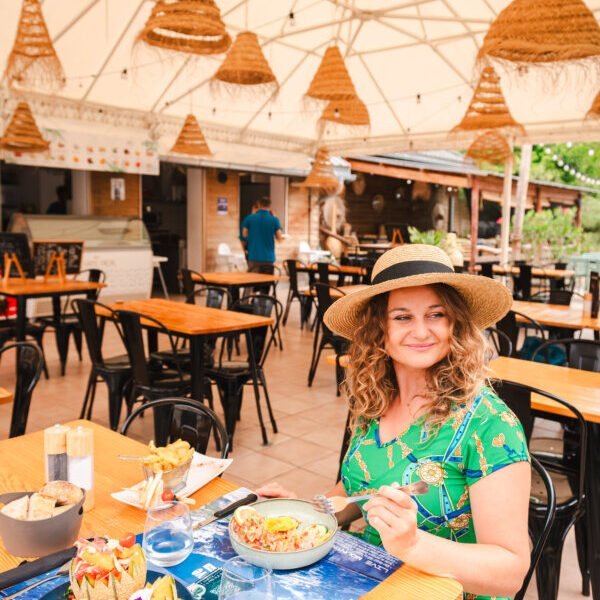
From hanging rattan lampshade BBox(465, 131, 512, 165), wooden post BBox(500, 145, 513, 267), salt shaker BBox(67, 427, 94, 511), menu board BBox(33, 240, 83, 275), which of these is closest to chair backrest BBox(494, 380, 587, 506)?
salt shaker BBox(67, 427, 94, 511)

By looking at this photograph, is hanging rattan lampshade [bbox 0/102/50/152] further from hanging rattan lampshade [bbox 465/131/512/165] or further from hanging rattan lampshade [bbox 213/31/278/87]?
hanging rattan lampshade [bbox 465/131/512/165]

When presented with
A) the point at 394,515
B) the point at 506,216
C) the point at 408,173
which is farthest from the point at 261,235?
the point at 394,515

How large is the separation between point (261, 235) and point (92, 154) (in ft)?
10.7

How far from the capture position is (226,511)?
1563mm

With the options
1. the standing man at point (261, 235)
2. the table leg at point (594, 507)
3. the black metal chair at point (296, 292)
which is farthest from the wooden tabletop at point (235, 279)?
the table leg at point (594, 507)

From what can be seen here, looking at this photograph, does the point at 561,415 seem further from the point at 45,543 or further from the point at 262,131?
the point at 262,131

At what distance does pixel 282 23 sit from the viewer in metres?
8.71

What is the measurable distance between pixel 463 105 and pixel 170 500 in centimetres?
1002

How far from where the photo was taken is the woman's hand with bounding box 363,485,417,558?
124 cm

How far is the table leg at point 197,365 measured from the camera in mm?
4062

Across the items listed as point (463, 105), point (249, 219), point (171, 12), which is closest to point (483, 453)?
point (171, 12)

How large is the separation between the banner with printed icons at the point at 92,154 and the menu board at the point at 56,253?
2774mm

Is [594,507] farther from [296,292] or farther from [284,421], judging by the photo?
[296,292]

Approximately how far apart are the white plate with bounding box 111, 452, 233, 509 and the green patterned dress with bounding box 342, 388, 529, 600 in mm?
459
